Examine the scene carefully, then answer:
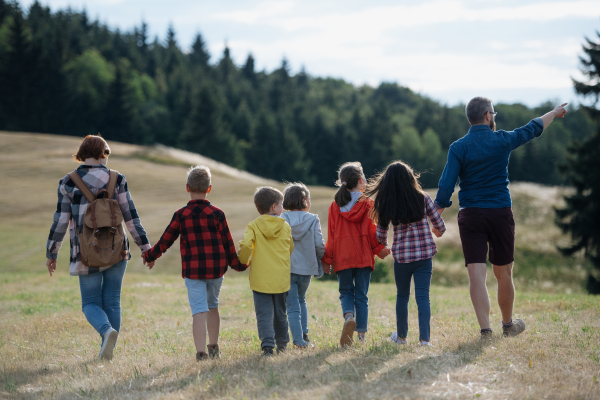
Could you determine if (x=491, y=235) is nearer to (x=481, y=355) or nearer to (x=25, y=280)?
(x=481, y=355)

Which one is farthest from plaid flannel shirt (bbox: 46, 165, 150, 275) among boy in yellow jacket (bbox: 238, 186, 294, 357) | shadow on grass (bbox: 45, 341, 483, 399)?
shadow on grass (bbox: 45, 341, 483, 399)

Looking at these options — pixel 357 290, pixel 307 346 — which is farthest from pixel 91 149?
pixel 357 290

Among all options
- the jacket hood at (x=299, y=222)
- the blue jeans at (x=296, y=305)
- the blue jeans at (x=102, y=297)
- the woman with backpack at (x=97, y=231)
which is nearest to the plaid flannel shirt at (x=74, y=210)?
the woman with backpack at (x=97, y=231)

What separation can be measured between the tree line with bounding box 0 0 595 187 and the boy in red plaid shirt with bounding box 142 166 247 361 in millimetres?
51667

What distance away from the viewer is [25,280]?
14.1 meters

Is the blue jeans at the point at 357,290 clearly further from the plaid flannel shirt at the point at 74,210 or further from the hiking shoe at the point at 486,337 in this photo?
the plaid flannel shirt at the point at 74,210

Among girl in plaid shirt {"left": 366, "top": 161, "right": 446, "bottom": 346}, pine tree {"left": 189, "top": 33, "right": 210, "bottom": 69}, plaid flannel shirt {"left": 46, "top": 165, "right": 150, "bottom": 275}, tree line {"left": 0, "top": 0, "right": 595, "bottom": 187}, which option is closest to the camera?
girl in plaid shirt {"left": 366, "top": 161, "right": 446, "bottom": 346}

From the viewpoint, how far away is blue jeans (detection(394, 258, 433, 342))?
17.3 ft

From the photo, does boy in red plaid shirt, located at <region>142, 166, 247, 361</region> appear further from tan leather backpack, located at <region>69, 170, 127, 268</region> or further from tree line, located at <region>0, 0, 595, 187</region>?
tree line, located at <region>0, 0, 595, 187</region>

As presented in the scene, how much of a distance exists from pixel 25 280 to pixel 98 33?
102069mm

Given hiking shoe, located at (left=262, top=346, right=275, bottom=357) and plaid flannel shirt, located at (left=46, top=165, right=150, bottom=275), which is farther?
plaid flannel shirt, located at (left=46, top=165, right=150, bottom=275)

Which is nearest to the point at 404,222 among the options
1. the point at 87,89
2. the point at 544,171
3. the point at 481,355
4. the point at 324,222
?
the point at 481,355

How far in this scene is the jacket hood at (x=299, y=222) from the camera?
563cm

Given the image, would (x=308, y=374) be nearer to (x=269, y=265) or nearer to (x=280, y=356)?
(x=280, y=356)
